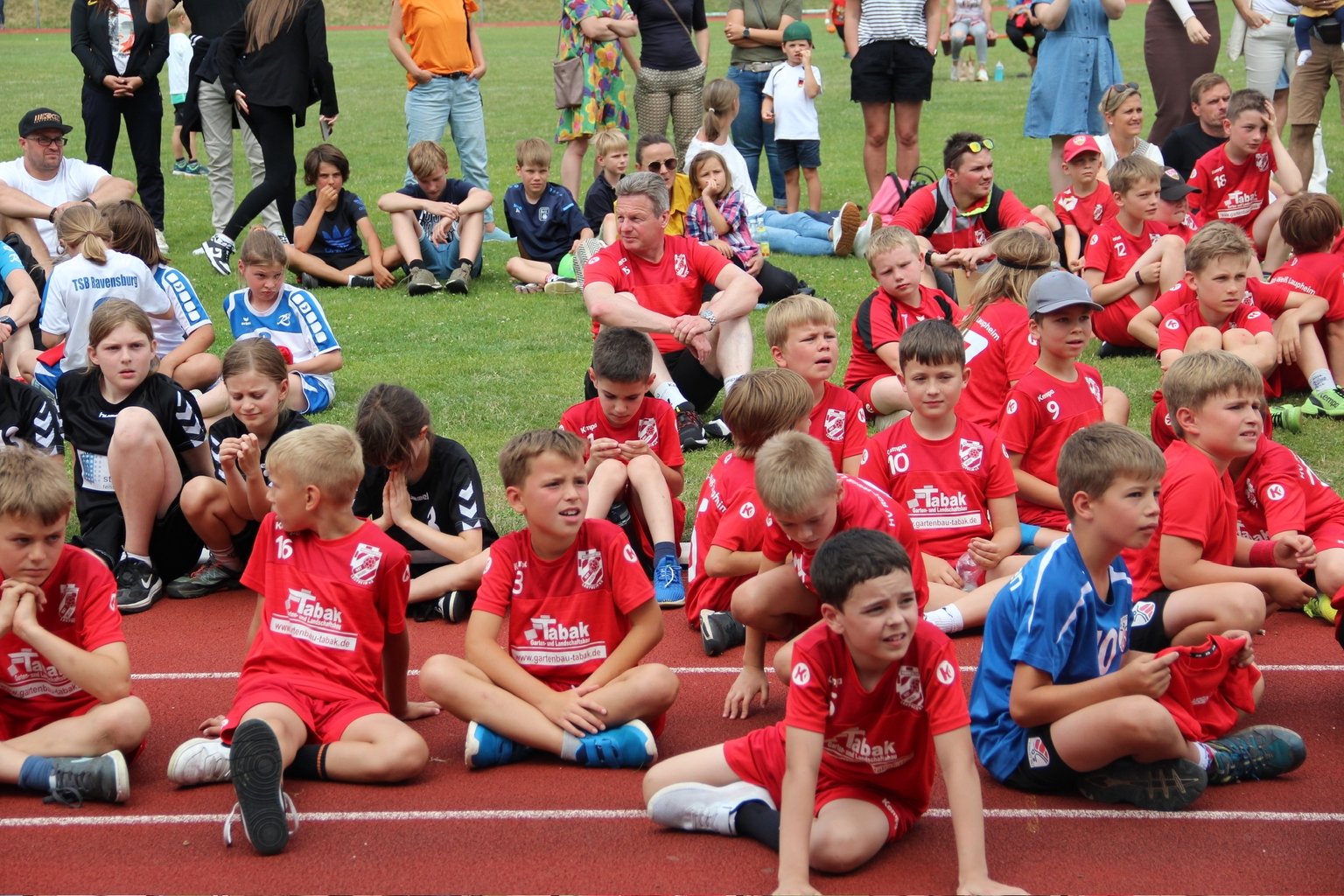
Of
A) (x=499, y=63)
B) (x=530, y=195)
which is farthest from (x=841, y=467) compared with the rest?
(x=499, y=63)

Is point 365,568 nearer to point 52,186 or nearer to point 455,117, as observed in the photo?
point 52,186

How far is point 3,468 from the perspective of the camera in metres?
3.98

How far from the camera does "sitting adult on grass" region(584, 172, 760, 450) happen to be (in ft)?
22.5

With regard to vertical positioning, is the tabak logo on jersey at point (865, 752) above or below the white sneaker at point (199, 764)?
above

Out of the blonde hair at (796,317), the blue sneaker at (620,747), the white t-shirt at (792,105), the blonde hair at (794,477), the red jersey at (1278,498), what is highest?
the white t-shirt at (792,105)

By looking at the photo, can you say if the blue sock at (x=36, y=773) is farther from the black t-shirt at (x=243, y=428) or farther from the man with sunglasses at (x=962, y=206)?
the man with sunglasses at (x=962, y=206)

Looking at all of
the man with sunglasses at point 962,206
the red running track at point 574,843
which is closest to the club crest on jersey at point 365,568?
the red running track at point 574,843

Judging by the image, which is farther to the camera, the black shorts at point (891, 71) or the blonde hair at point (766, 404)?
the black shorts at point (891, 71)

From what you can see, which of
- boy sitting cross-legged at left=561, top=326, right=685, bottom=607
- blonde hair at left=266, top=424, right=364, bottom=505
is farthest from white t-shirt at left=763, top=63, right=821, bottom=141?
blonde hair at left=266, top=424, right=364, bottom=505

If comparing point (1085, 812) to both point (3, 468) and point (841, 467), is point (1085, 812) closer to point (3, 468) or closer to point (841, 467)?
point (841, 467)

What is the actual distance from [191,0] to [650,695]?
31.9 ft

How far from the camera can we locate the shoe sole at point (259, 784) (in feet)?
11.9

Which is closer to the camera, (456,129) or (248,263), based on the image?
(248,263)

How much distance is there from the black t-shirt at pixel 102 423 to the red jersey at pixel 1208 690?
13.5 ft
